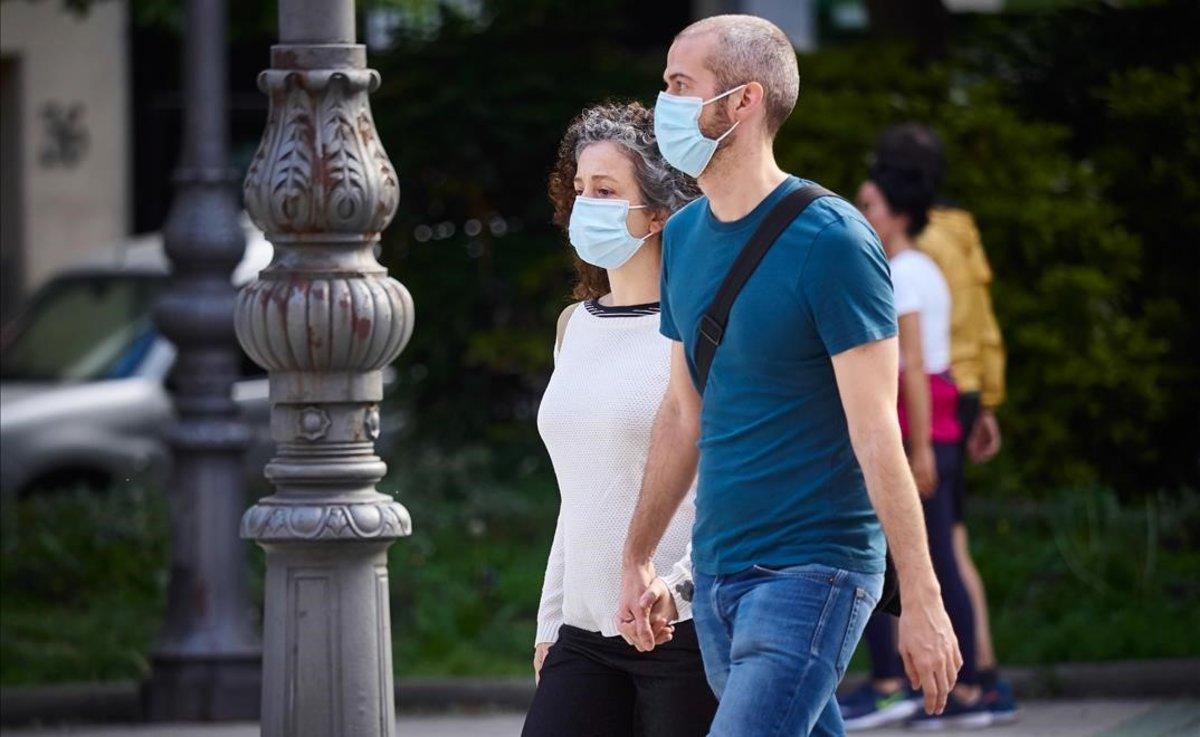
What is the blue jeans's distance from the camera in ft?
12.6

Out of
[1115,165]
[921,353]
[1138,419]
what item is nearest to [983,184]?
[1115,165]

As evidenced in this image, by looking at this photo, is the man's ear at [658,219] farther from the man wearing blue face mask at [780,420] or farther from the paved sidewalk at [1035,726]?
the paved sidewalk at [1035,726]

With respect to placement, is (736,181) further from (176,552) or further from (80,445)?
(80,445)

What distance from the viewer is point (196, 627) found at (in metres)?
8.31

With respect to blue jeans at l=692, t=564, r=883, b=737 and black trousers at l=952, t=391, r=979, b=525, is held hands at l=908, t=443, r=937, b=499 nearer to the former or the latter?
black trousers at l=952, t=391, r=979, b=525

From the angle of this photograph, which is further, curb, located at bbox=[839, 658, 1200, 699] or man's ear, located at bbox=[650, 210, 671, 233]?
curb, located at bbox=[839, 658, 1200, 699]

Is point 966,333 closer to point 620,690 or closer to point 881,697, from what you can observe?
point 881,697

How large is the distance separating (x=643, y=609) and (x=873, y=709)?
372 cm

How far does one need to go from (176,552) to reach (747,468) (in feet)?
15.9

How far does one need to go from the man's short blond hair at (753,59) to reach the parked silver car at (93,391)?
824cm

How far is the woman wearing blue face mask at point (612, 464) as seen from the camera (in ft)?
14.1

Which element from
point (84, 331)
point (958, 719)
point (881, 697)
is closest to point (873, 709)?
point (881, 697)

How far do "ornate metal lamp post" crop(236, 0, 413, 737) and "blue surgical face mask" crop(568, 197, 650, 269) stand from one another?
3.29 feet

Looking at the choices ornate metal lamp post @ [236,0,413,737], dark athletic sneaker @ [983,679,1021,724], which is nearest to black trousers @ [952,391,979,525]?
dark athletic sneaker @ [983,679,1021,724]
